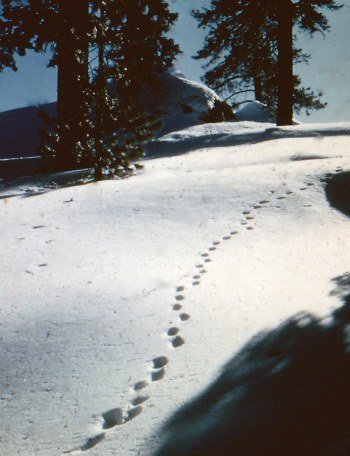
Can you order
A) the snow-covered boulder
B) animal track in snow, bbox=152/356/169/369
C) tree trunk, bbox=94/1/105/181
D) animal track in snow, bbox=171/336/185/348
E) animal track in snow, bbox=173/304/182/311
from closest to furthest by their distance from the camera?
animal track in snow, bbox=152/356/169/369 → animal track in snow, bbox=171/336/185/348 → animal track in snow, bbox=173/304/182/311 → tree trunk, bbox=94/1/105/181 → the snow-covered boulder

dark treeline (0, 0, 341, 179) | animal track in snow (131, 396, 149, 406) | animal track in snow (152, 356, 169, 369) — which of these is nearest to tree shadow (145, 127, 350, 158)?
dark treeline (0, 0, 341, 179)

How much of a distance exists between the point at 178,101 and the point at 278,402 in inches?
775

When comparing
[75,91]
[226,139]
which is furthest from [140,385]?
[226,139]

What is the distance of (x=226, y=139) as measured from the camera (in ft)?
43.3

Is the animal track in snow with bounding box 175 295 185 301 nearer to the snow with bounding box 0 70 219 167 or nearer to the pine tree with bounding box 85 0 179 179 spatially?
the pine tree with bounding box 85 0 179 179

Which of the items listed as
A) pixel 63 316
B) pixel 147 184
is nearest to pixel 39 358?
pixel 63 316

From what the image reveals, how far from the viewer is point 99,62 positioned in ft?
30.5

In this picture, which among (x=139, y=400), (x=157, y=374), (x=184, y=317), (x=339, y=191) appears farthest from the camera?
→ (x=339, y=191)

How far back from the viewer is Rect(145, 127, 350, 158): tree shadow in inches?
480

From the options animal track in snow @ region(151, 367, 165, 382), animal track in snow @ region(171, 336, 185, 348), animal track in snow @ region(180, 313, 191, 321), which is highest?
animal track in snow @ region(180, 313, 191, 321)

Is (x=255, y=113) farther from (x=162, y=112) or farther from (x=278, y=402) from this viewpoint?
(x=278, y=402)

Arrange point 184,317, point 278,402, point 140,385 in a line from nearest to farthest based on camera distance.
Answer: point 278,402 → point 140,385 → point 184,317

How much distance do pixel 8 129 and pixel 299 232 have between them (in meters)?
19.8

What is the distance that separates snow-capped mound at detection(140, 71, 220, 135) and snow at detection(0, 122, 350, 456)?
1144 centimetres
